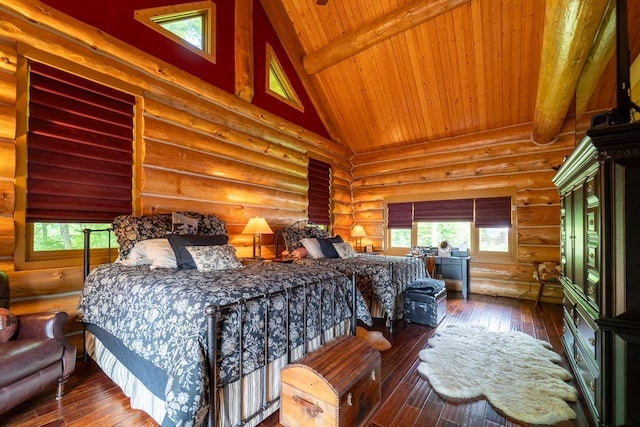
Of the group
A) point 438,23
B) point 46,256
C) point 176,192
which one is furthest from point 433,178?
point 46,256

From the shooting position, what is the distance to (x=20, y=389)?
173 centimetres

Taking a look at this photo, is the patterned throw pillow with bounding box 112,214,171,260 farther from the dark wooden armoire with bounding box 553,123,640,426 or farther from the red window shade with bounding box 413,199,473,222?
the red window shade with bounding box 413,199,473,222

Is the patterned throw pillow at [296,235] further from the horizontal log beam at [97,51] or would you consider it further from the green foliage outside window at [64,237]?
the green foliage outside window at [64,237]

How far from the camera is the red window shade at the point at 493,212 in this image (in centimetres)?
529

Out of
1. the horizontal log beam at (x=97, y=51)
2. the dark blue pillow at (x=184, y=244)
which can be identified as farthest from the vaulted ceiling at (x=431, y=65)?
the dark blue pillow at (x=184, y=244)

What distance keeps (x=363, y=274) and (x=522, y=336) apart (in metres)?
1.89

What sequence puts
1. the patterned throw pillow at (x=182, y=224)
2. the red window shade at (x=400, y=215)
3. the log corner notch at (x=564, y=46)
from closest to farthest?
the log corner notch at (x=564, y=46) → the patterned throw pillow at (x=182, y=224) → the red window shade at (x=400, y=215)

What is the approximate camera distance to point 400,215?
648 centimetres

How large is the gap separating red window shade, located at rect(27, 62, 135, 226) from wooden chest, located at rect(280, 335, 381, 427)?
2.61 metres

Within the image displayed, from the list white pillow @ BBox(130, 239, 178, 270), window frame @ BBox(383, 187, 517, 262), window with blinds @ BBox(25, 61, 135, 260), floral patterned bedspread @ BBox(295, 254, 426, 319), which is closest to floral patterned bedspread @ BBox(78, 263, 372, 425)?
white pillow @ BBox(130, 239, 178, 270)

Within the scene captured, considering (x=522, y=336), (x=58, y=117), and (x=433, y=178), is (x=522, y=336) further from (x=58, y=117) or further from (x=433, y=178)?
(x=58, y=117)

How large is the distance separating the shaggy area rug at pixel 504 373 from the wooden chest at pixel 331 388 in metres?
0.73

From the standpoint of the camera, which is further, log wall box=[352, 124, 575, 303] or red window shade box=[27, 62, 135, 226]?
log wall box=[352, 124, 575, 303]

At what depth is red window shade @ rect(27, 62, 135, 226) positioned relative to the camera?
2.56 m
